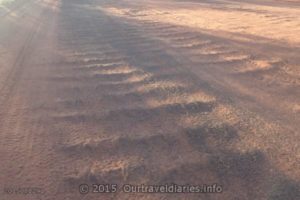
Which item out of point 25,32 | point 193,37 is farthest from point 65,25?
point 193,37

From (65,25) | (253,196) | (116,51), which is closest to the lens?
(253,196)

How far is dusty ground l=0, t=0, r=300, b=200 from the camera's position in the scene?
4762 millimetres

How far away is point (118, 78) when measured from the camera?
327 inches

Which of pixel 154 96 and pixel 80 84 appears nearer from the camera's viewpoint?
pixel 154 96

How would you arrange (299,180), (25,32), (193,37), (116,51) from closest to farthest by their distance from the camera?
(299,180) < (116,51) < (193,37) < (25,32)

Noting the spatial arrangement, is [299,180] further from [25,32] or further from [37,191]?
[25,32]

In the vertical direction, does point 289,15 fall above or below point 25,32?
above

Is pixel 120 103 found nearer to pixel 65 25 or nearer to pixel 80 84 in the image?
pixel 80 84

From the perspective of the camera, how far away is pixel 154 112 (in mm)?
6516

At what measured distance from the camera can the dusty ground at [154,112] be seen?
187 inches

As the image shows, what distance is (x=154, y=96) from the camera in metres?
7.20

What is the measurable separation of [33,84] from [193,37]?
17.6 ft

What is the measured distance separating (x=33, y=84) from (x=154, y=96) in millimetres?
2621

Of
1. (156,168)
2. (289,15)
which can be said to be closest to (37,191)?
(156,168)
